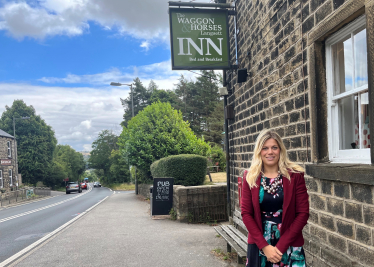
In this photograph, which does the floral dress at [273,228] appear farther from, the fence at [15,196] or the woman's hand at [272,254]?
the fence at [15,196]

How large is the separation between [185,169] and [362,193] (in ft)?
36.2

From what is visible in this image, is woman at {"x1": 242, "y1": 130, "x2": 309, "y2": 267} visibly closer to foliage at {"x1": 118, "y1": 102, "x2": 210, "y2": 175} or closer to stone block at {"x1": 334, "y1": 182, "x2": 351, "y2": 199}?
stone block at {"x1": 334, "y1": 182, "x2": 351, "y2": 199}

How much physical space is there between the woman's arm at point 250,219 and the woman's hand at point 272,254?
41 mm

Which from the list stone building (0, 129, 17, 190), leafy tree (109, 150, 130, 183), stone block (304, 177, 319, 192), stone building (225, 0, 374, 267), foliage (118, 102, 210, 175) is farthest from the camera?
leafy tree (109, 150, 130, 183)

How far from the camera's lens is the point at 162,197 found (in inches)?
391

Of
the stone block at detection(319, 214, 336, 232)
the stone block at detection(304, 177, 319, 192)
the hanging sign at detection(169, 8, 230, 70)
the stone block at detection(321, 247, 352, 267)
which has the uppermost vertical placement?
the hanging sign at detection(169, 8, 230, 70)

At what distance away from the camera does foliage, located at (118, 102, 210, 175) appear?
57.5 ft

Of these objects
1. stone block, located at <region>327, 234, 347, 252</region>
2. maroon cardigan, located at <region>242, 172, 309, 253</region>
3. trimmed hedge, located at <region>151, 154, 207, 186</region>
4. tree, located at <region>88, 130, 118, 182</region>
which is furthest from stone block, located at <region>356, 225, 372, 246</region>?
tree, located at <region>88, 130, 118, 182</region>

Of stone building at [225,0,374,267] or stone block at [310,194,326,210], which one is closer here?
stone building at [225,0,374,267]

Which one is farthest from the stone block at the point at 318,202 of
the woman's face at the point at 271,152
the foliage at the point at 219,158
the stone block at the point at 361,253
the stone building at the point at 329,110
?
the foliage at the point at 219,158

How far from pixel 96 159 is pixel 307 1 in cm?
7720

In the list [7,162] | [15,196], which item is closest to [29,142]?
[7,162]

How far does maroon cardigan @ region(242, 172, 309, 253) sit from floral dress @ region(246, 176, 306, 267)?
0.04 meters

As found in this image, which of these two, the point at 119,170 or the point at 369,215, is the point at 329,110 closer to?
the point at 369,215
